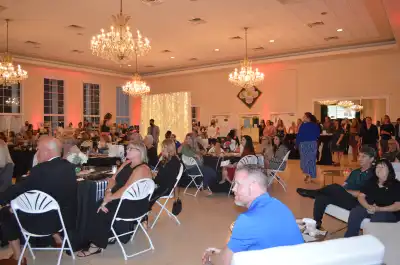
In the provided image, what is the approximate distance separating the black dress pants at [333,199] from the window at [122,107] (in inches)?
595

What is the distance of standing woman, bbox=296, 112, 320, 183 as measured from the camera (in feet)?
29.0

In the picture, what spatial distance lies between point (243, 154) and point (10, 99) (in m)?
10.9

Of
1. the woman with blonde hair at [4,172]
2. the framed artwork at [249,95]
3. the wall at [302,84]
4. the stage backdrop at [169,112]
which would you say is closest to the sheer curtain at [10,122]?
the stage backdrop at [169,112]

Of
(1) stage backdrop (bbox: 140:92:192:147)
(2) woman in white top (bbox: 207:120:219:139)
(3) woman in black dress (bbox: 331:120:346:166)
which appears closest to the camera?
(3) woman in black dress (bbox: 331:120:346:166)

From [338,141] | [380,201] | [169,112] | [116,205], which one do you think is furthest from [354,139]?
[116,205]

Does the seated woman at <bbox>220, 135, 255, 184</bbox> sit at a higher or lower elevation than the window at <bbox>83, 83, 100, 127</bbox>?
lower

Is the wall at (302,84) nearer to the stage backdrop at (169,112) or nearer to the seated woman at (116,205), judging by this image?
the stage backdrop at (169,112)

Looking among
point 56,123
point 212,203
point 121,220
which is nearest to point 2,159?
point 121,220

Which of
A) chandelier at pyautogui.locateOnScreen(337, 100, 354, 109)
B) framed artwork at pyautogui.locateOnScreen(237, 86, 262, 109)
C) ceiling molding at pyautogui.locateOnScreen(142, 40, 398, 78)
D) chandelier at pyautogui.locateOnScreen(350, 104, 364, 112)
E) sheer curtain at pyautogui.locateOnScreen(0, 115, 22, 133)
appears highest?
ceiling molding at pyautogui.locateOnScreen(142, 40, 398, 78)

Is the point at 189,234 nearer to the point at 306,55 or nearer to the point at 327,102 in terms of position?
the point at 306,55

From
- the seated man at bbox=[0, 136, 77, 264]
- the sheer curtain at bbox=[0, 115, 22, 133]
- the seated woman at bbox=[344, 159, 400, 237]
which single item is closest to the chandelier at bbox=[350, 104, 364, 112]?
the seated woman at bbox=[344, 159, 400, 237]

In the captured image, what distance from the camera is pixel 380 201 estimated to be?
12.9ft

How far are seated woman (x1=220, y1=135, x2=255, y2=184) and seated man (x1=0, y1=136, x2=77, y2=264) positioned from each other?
403 centimetres

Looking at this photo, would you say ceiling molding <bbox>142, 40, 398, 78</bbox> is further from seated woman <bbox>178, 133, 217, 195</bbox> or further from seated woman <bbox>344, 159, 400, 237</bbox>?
seated woman <bbox>344, 159, 400, 237</bbox>
